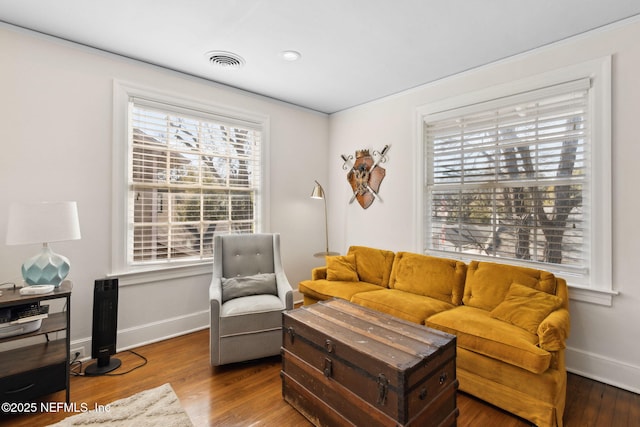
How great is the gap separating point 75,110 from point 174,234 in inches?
52.7

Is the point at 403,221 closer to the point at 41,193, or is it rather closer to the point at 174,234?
the point at 174,234

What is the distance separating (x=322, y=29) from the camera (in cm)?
234

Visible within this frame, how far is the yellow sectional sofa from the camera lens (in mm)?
1837

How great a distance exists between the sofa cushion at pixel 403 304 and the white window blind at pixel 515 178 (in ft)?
2.49

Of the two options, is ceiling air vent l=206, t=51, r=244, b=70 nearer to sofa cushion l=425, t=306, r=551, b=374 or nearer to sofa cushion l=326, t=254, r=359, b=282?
sofa cushion l=326, t=254, r=359, b=282

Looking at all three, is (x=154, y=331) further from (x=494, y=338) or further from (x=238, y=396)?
(x=494, y=338)

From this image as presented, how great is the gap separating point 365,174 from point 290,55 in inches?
69.4

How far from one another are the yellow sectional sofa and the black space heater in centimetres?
171

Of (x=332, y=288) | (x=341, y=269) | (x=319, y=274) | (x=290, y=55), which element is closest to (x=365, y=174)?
(x=341, y=269)

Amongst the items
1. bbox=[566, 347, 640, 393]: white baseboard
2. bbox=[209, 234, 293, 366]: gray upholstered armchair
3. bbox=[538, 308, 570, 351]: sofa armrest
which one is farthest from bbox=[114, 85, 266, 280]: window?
bbox=[566, 347, 640, 393]: white baseboard

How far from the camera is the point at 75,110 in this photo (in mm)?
2561

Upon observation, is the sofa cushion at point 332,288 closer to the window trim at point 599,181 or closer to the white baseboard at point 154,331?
the white baseboard at point 154,331

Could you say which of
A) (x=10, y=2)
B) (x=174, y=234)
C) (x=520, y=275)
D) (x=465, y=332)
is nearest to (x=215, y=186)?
(x=174, y=234)

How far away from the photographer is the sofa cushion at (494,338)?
1815mm
